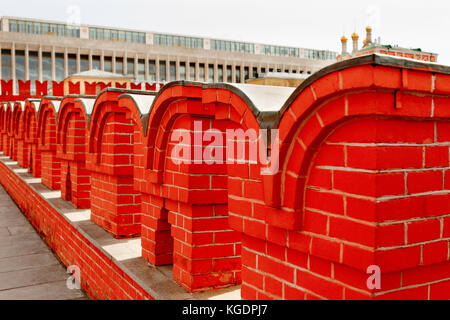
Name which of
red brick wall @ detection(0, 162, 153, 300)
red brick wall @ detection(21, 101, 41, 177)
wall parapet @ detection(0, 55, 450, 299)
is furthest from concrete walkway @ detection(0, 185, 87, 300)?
wall parapet @ detection(0, 55, 450, 299)

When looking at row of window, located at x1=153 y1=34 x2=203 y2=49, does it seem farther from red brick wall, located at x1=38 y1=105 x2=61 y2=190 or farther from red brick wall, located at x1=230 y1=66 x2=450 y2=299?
red brick wall, located at x1=230 y1=66 x2=450 y2=299

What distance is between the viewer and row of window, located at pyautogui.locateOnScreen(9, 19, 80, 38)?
2159 inches

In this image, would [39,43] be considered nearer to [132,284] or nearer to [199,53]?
[199,53]

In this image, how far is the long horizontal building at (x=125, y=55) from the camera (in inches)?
2144

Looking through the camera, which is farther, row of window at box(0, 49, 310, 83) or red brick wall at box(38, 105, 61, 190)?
row of window at box(0, 49, 310, 83)

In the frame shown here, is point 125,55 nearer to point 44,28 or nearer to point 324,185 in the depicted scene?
point 44,28

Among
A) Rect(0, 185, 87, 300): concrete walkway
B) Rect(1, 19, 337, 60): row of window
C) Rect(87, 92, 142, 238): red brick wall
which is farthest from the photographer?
Rect(1, 19, 337, 60): row of window

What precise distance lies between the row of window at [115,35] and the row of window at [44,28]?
2208 mm

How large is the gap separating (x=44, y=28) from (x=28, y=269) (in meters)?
58.9

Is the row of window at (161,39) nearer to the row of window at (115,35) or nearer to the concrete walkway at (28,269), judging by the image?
the row of window at (115,35)

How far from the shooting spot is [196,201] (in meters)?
2.68

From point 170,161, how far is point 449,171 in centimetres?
175

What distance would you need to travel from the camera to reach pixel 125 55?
5953cm
